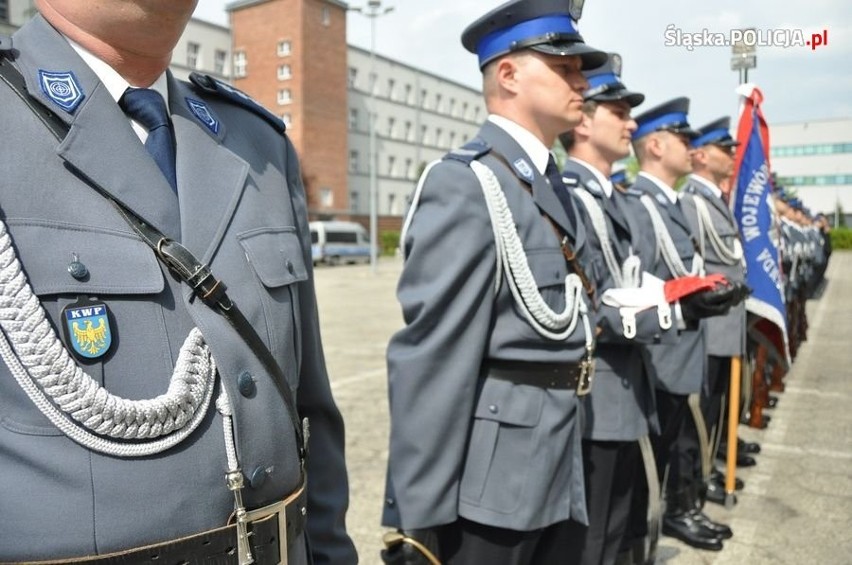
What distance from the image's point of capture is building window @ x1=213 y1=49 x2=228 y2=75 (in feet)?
130

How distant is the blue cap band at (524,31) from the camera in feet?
8.02

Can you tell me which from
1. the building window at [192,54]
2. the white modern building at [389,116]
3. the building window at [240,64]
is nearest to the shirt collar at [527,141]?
the building window at [192,54]

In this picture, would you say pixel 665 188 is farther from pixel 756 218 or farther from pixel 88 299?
pixel 88 299

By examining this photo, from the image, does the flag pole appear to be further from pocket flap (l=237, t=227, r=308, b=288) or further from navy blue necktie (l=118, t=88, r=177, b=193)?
A: navy blue necktie (l=118, t=88, r=177, b=193)

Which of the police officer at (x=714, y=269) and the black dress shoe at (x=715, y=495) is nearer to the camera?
the police officer at (x=714, y=269)

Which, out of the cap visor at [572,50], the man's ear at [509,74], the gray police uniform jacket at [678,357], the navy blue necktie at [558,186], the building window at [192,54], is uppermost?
the building window at [192,54]

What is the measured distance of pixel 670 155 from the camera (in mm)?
4156

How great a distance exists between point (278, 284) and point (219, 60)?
139 ft

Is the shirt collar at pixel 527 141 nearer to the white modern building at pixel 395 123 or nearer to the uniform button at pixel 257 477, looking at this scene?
the uniform button at pixel 257 477

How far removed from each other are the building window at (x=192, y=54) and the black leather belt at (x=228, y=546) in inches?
1559

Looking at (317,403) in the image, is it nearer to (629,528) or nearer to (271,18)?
(629,528)

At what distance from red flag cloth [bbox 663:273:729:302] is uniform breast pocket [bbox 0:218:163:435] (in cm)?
195

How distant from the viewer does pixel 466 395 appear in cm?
211

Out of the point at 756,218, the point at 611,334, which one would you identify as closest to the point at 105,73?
the point at 611,334
